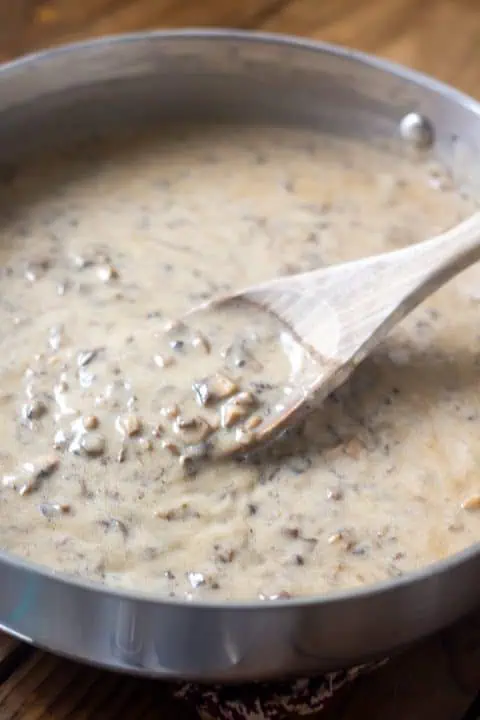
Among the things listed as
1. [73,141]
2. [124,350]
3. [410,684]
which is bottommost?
[410,684]

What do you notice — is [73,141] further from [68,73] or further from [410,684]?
[410,684]

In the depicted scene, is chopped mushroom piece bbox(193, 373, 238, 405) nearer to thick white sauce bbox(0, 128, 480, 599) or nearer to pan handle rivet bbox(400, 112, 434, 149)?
thick white sauce bbox(0, 128, 480, 599)

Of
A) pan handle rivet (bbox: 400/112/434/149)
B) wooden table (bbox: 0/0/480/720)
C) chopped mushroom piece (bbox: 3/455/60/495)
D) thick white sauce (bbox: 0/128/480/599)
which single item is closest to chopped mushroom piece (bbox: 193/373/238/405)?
thick white sauce (bbox: 0/128/480/599)

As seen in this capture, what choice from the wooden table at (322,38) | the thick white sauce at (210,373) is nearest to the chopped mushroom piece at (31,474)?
the thick white sauce at (210,373)

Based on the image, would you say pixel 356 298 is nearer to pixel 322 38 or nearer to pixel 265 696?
pixel 265 696

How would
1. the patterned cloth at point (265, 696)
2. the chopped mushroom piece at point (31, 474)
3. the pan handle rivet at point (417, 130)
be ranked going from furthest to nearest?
the pan handle rivet at point (417, 130), the chopped mushroom piece at point (31, 474), the patterned cloth at point (265, 696)

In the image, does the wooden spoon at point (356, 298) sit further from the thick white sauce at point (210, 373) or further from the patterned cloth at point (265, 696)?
the patterned cloth at point (265, 696)

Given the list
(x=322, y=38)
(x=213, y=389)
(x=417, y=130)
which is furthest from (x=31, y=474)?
(x=322, y=38)

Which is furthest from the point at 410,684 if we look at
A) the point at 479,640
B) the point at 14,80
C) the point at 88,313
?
the point at 14,80
